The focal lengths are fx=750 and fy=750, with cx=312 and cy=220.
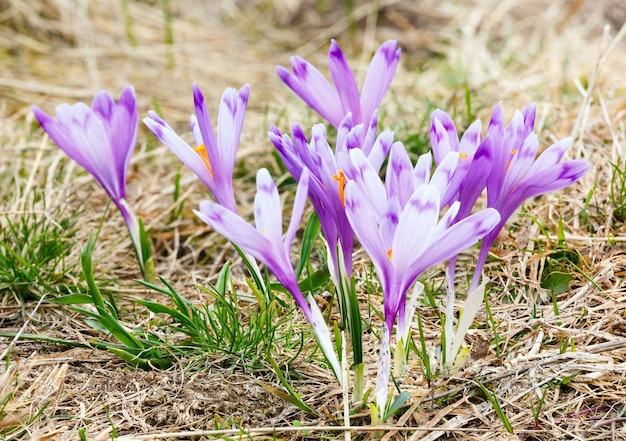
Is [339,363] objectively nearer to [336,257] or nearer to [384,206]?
[336,257]

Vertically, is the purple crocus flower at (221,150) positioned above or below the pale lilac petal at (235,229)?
above

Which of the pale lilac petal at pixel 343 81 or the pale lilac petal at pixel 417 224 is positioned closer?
the pale lilac petal at pixel 417 224

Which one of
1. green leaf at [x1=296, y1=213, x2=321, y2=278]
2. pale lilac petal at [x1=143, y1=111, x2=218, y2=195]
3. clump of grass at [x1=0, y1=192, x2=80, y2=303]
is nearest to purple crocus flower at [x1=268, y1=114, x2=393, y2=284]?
pale lilac petal at [x1=143, y1=111, x2=218, y2=195]

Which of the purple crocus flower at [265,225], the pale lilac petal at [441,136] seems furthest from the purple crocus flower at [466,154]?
the purple crocus flower at [265,225]

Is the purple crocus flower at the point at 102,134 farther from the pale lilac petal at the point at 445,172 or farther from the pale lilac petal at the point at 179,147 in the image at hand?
the pale lilac petal at the point at 445,172

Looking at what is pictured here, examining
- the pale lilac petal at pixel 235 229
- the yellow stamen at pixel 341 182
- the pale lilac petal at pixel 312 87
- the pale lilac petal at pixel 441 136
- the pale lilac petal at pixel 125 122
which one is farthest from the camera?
the pale lilac petal at pixel 125 122

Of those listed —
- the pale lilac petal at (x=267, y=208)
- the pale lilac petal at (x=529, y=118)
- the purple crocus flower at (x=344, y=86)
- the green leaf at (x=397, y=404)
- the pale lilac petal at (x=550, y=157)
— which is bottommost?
the green leaf at (x=397, y=404)
